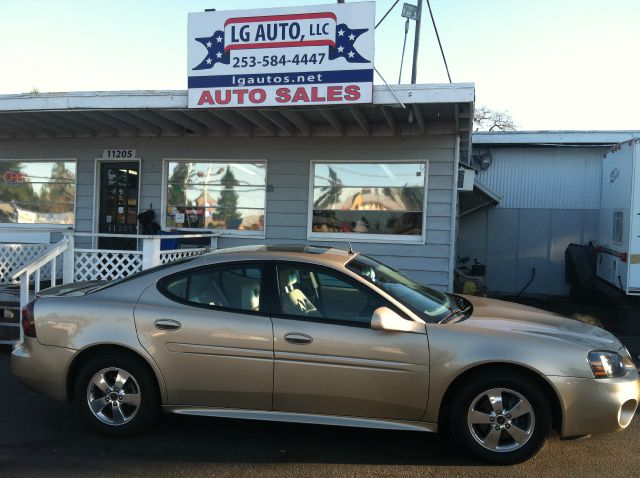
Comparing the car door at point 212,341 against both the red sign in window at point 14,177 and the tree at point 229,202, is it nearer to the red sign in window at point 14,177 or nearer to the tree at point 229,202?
the tree at point 229,202

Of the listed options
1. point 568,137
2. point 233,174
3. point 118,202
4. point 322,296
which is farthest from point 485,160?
point 322,296

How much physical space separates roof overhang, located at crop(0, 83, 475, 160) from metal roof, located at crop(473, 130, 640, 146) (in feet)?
14.8

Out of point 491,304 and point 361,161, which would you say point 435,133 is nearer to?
point 361,161

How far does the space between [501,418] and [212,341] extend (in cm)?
209

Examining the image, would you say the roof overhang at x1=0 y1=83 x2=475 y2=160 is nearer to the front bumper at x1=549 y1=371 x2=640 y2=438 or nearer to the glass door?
the glass door

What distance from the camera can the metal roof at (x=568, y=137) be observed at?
12953 millimetres

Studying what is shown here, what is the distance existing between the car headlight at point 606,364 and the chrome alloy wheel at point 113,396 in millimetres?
3259

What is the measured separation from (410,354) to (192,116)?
243 inches

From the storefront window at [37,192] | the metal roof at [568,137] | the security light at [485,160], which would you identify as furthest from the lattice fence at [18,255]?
the security light at [485,160]

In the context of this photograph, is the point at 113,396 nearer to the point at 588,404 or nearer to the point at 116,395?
the point at 116,395

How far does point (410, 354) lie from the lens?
382cm

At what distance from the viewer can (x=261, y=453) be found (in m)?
3.98

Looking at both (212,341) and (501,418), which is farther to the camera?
(212,341)

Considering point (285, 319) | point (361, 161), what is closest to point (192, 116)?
point (361, 161)
